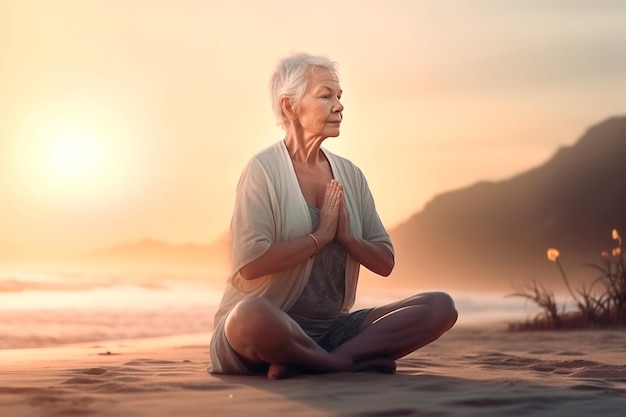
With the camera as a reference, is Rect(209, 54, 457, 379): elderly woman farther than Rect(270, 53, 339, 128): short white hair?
No

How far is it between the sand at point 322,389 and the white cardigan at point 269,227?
0.39 metres

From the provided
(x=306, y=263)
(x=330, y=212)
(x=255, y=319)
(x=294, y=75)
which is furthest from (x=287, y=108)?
(x=255, y=319)

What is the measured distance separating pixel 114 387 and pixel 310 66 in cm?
156

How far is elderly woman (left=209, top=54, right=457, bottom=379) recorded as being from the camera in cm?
400

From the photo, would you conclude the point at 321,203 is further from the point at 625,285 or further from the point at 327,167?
the point at 625,285

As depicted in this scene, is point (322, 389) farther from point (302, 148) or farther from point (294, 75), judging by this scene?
point (294, 75)

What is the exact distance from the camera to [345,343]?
4.12 meters

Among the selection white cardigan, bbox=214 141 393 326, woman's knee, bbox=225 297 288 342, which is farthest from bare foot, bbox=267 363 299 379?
white cardigan, bbox=214 141 393 326

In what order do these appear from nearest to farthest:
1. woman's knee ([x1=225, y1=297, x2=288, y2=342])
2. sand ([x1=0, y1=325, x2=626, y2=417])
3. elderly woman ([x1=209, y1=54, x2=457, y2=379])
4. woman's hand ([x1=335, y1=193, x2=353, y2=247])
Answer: sand ([x1=0, y1=325, x2=626, y2=417]), woman's knee ([x1=225, y1=297, x2=288, y2=342]), elderly woman ([x1=209, y1=54, x2=457, y2=379]), woman's hand ([x1=335, y1=193, x2=353, y2=247])

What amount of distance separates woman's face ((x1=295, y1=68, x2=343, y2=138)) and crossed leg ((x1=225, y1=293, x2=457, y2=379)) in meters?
0.81

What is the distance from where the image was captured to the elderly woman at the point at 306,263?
4.00 metres

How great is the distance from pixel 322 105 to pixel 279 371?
113 cm

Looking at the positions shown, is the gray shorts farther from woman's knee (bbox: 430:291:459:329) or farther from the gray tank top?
woman's knee (bbox: 430:291:459:329)

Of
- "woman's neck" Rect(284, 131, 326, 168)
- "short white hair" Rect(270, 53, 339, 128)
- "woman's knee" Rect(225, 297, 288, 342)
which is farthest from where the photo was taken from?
"woman's neck" Rect(284, 131, 326, 168)
